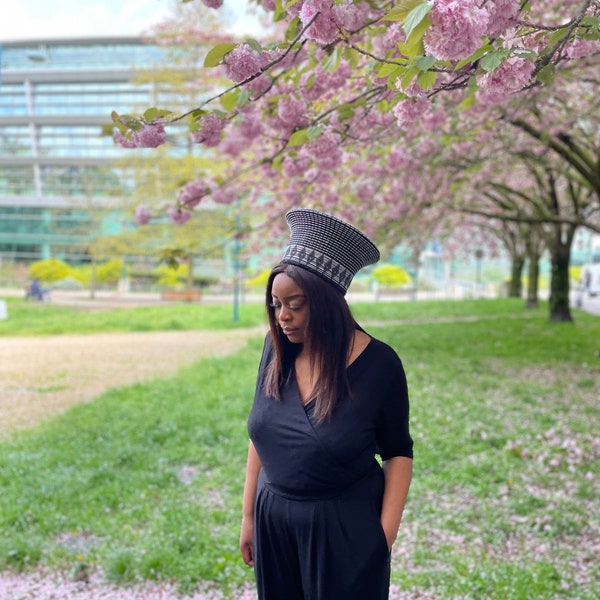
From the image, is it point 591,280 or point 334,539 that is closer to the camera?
point 334,539

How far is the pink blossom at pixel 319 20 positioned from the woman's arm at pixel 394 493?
1.20 m

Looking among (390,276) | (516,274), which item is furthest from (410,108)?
(390,276)

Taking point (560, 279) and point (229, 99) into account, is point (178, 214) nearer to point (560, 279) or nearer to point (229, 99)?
point (229, 99)

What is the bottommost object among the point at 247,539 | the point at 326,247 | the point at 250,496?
the point at 247,539

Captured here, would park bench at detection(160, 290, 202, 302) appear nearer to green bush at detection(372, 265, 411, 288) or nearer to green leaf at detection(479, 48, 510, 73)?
green bush at detection(372, 265, 411, 288)

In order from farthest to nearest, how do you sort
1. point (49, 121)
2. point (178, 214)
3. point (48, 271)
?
point (49, 121) < point (48, 271) < point (178, 214)

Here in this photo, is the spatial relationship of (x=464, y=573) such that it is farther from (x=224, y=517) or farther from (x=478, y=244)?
(x=478, y=244)

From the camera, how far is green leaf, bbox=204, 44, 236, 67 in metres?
1.74

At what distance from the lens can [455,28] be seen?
3.85 ft

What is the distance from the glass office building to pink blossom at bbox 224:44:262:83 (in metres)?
38.9

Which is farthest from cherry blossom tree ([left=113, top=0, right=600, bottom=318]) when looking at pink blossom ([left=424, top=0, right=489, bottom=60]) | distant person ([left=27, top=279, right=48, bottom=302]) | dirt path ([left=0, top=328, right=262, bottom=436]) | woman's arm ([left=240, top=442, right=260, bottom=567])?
distant person ([left=27, top=279, right=48, bottom=302])

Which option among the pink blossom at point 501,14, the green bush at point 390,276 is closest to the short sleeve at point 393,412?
the pink blossom at point 501,14

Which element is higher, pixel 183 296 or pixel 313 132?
pixel 313 132

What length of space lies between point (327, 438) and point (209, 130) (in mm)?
1341
